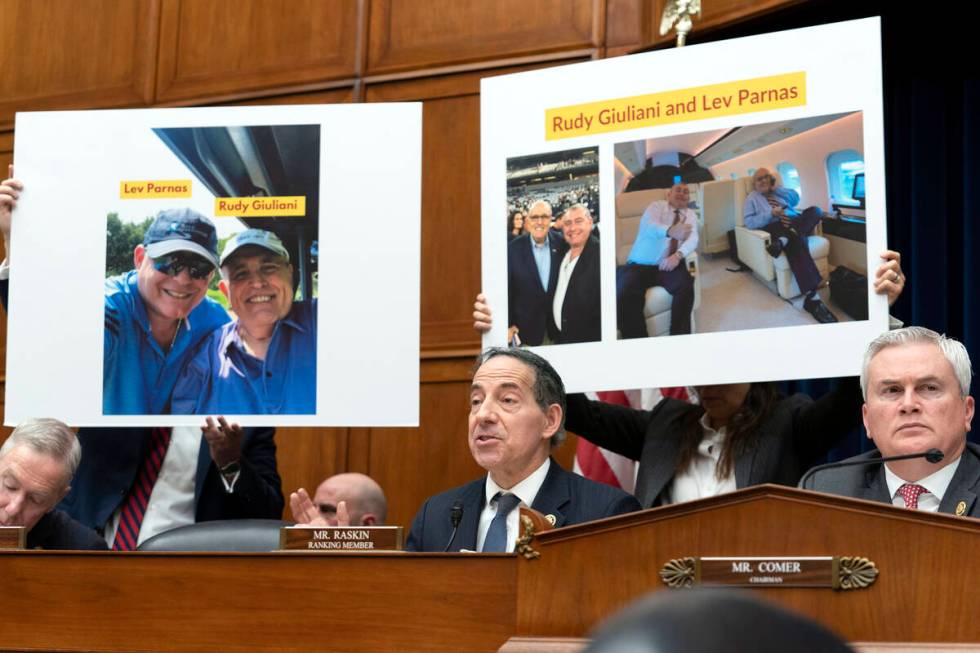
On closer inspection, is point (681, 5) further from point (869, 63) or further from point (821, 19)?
point (869, 63)

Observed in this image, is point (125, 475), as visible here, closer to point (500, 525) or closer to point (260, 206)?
point (260, 206)

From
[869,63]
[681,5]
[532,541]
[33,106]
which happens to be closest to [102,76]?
→ [33,106]

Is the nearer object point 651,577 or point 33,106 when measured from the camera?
point 651,577

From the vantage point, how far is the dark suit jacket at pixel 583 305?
3.28 m

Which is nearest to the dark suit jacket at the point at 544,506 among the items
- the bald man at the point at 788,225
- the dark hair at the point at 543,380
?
the dark hair at the point at 543,380

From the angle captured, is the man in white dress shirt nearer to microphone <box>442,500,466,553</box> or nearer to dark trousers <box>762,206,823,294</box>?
dark trousers <box>762,206,823,294</box>

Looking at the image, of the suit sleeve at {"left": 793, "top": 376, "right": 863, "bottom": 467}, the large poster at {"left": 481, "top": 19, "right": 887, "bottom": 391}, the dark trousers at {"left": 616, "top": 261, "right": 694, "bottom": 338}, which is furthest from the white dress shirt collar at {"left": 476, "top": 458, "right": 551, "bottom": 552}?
the suit sleeve at {"left": 793, "top": 376, "right": 863, "bottom": 467}

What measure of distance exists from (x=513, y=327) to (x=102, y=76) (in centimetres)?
280

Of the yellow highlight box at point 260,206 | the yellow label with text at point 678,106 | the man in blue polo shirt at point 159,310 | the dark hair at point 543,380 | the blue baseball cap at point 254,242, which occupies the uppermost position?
the yellow label with text at point 678,106

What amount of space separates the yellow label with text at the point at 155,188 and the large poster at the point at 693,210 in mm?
788

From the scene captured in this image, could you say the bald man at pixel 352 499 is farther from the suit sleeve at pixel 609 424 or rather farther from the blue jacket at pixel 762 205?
the blue jacket at pixel 762 205

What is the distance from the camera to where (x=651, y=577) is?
1.91 m

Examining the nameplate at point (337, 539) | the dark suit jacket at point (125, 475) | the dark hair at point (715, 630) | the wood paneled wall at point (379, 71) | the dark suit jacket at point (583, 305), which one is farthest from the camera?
the wood paneled wall at point (379, 71)

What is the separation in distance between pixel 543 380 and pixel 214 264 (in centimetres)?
94
